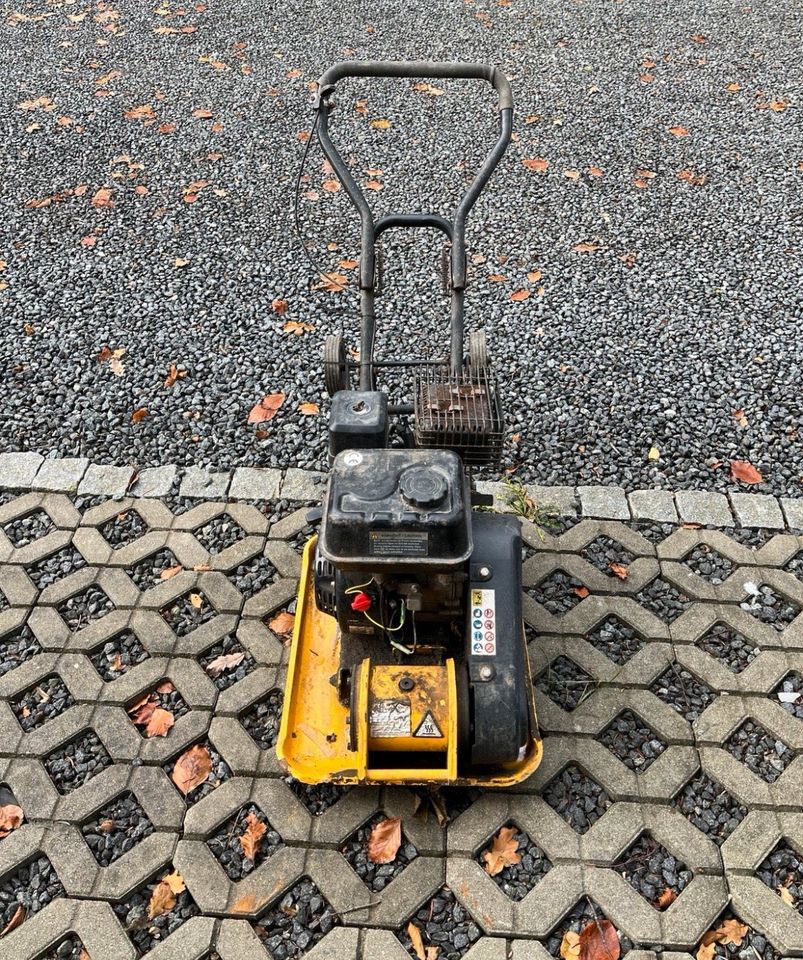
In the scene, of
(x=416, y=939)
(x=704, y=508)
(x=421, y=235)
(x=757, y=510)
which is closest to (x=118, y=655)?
(x=416, y=939)

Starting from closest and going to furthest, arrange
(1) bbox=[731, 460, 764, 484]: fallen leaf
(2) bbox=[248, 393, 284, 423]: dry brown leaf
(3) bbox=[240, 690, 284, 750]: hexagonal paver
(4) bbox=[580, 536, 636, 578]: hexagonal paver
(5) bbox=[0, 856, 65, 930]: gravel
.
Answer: (5) bbox=[0, 856, 65, 930]: gravel, (3) bbox=[240, 690, 284, 750]: hexagonal paver, (4) bbox=[580, 536, 636, 578]: hexagonal paver, (1) bbox=[731, 460, 764, 484]: fallen leaf, (2) bbox=[248, 393, 284, 423]: dry brown leaf

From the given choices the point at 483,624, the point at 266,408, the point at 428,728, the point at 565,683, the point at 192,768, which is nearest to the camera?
the point at 428,728

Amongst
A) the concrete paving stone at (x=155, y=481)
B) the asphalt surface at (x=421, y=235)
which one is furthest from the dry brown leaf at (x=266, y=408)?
the concrete paving stone at (x=155, y=481)

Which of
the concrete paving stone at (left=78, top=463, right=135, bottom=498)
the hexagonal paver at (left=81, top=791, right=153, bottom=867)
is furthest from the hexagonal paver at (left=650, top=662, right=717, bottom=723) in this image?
the concrete paving stone at (left=78, top=463, right=135, bottom=498)

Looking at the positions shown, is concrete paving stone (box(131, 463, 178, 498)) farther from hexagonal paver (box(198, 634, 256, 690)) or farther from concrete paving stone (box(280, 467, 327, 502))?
hexagonal paver (box(198, 634, 256, 690))

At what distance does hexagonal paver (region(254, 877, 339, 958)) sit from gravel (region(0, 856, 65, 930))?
68cm

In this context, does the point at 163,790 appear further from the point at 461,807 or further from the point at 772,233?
the point at 772,233

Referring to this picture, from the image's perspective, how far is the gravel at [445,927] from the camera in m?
2.40

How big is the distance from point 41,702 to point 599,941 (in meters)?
2.13

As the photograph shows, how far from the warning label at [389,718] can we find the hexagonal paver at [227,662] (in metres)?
0.85

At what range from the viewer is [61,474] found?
3795mm

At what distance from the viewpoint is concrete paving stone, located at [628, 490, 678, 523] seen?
3.61 meters

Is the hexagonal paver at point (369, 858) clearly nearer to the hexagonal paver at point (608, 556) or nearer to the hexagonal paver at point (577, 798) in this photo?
the hexagonal paver at point (577, 798)

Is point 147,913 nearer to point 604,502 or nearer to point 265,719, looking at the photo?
point 265,719
